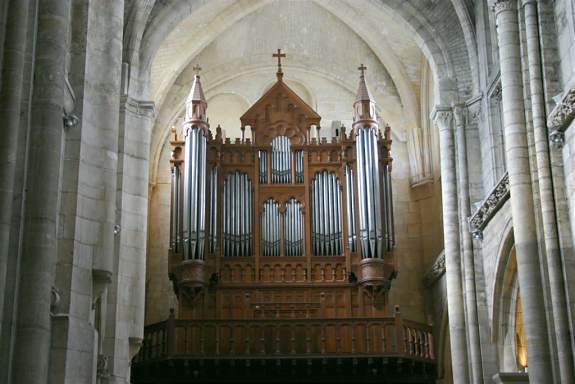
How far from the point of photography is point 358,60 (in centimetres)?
2836

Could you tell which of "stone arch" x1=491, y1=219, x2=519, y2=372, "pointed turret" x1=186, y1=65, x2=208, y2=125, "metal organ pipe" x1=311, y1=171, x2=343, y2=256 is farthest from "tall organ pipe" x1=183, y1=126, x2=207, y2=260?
"stone arch" x1=491, y1=219, x2=519, y2=372

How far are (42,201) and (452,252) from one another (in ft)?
36.9

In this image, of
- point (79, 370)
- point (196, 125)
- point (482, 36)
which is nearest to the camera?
point (79, 370)

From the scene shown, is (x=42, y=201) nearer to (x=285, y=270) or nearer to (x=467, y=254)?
(x=467, y=254)

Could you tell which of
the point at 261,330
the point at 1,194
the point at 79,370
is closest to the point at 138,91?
the point at 261,330

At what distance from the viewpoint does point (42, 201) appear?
11.3m

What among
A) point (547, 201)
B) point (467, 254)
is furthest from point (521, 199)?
point (467, 254)

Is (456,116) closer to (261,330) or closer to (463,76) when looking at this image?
(463,76)

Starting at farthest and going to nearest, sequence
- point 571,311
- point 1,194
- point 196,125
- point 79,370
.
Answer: point 196,125
point 571,311
point 79,370
point 1,194

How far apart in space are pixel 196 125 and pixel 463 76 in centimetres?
637

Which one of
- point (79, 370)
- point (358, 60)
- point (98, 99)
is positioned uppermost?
point (358, 60)

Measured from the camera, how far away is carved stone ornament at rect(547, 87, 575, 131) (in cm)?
1470

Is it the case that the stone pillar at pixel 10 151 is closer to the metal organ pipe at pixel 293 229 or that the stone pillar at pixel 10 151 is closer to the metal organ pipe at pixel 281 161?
the metal organ pipe at pixel 293 229

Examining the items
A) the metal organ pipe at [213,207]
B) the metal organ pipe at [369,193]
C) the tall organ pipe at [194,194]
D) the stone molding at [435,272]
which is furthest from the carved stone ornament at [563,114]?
the metal organ pipe at [213,207]
